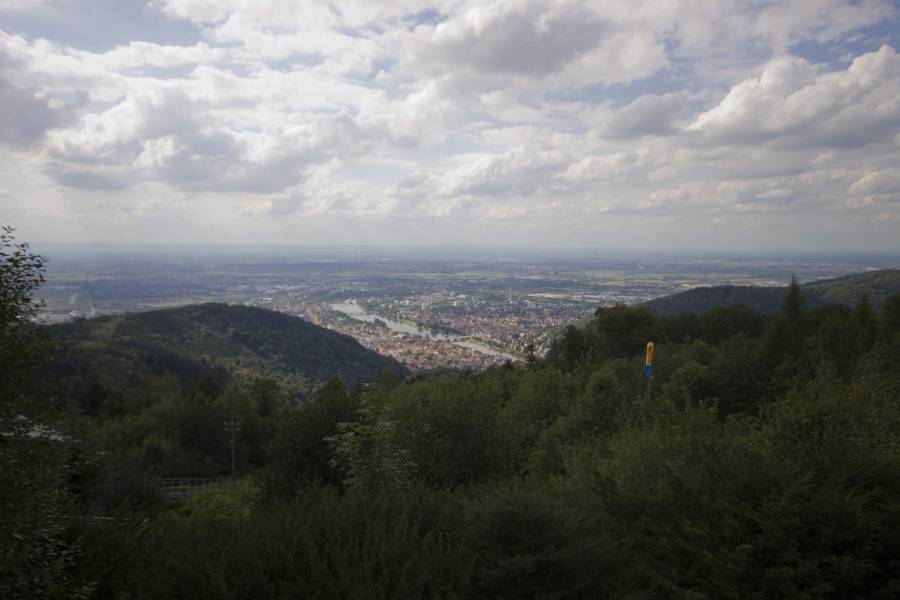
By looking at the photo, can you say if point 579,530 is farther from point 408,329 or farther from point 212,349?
point 408,329

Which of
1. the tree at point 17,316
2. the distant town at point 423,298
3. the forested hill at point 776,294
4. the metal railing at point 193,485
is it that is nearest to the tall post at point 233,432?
the metal railing at point 193,485

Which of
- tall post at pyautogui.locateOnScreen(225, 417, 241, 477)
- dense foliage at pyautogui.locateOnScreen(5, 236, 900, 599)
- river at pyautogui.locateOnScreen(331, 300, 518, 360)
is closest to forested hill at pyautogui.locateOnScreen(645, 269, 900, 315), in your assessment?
river at pyautogui.locateOnScreen(331, 300, 518, 360)

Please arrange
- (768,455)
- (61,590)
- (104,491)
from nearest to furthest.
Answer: (61,590) < (768,455) < (104,491)

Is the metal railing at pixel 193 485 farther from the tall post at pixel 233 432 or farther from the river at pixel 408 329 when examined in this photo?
the river at pixel 408 329

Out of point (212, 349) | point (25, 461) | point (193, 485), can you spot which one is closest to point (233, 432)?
point (193, 485)

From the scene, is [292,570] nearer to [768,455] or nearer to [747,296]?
[768,455]

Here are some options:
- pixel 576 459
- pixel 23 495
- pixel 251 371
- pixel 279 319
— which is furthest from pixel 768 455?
pixel 279 319

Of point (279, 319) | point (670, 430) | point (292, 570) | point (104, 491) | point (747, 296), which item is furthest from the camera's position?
point (279, 319)
